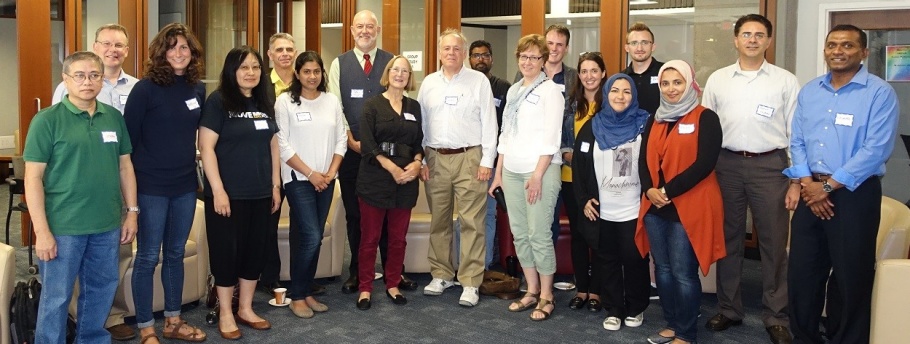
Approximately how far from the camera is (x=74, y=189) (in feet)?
11.1

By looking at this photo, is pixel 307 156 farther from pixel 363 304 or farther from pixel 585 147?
pixel 585 147

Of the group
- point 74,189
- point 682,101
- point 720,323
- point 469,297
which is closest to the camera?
point 74,189

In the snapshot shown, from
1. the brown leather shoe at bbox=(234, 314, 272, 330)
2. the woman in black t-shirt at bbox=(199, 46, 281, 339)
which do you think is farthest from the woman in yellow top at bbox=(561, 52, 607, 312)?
the brown leather shoe at bbox=(234, 314, 272, 330)

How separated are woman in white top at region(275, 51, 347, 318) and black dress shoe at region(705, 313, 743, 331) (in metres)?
2.17

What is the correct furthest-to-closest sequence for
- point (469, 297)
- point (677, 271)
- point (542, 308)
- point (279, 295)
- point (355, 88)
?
point (355, 88)
point (469, 297)
point (279, 295)
point (542, 308)
point (677, 271)

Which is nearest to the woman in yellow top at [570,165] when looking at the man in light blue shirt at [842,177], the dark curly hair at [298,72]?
the man in light blue shirt at [842,177]

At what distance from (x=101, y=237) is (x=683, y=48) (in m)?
4.41

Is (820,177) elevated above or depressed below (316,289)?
above

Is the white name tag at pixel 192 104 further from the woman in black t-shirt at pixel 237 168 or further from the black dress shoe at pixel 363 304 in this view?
the black dress shoe at pixel 363 304

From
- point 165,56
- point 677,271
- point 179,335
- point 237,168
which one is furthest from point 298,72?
point 677,271

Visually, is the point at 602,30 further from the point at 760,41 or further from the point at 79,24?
the point at 79,24

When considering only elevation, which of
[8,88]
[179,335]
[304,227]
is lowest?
[179,335]

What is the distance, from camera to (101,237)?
355 centimetres

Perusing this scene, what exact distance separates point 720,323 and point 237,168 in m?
2.65
